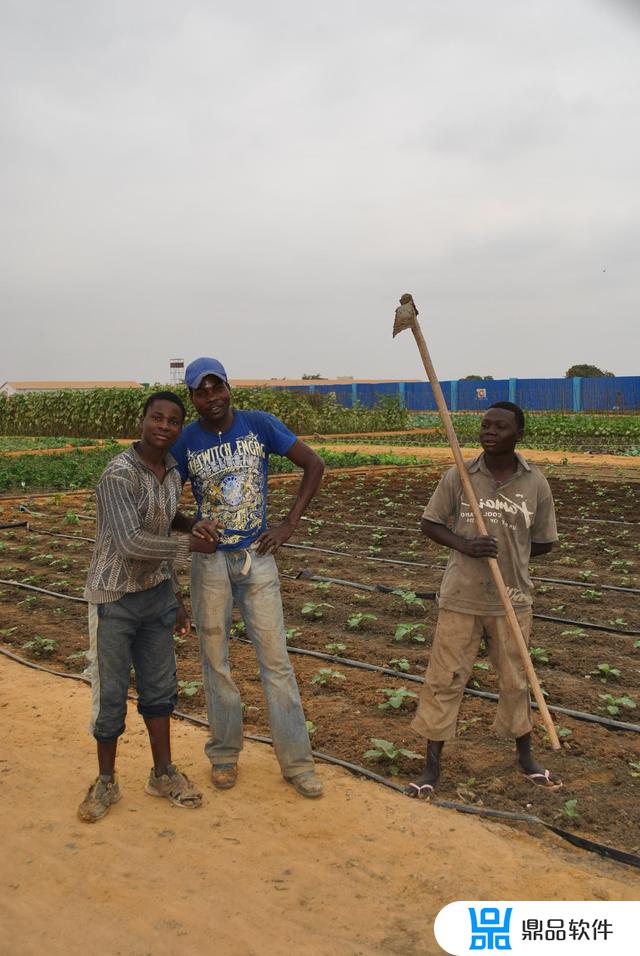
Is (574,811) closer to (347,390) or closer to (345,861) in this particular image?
(345,861)

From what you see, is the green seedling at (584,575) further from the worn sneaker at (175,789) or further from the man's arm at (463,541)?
the worn sneaker at (175,789)

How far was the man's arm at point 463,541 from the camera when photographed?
143 inches

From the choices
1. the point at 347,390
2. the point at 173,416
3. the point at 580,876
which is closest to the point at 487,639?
the point at 580,876

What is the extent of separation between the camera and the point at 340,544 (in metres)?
9.51

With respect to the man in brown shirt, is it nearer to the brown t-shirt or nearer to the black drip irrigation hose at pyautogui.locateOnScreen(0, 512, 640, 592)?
the brown t-shirt

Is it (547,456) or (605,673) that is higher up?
(547,456)

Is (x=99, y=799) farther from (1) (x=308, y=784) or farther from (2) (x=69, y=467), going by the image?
(2) (x=69, y=467)

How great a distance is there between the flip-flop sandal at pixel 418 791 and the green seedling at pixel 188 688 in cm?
169

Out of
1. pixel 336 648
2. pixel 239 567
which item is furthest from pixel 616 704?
pixel 239 567

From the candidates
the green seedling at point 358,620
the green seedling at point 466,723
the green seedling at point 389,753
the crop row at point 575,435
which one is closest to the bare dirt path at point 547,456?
the crop row at point 575,435

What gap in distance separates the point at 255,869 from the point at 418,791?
2.92 ft

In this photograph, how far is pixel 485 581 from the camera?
12.3 feet

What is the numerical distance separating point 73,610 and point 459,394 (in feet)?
132

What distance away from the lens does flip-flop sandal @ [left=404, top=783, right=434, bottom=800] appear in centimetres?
377
